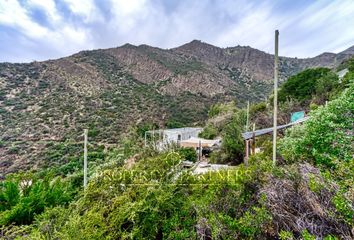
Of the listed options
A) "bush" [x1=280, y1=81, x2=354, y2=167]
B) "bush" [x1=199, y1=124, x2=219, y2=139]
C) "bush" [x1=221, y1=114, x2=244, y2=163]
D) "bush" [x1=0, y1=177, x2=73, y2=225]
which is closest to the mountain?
"bush" [x1=199, y1=124, x2=219, y2=139]

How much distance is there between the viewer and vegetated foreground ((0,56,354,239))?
303 centimetres

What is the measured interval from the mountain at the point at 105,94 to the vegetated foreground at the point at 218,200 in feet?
67.8

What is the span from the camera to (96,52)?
53656 millimetres

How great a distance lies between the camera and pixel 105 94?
39906 mm

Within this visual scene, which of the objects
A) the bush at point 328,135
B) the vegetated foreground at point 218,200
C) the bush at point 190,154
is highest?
the bush at point 328,135

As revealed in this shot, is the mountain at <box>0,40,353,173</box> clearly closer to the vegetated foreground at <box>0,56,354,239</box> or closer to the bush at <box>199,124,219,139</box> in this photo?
the bush at <box>199,124,219,139</box>

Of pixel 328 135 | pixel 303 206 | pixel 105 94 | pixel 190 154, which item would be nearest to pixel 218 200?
pixel 303 206

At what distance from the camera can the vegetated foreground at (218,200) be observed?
3.03 meters

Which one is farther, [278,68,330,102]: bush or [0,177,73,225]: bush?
[278,68,330,102]: bush

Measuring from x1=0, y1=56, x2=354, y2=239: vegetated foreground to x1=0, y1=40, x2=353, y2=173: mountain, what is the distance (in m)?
20.7

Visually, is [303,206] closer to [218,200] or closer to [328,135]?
[218,200]

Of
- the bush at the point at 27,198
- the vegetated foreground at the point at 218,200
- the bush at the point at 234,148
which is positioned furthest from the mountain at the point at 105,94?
the vegetated foreground at the point at 218,200

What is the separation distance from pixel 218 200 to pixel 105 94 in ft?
125

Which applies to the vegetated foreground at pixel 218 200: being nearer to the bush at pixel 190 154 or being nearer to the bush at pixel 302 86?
the bush at pixel 190 154
